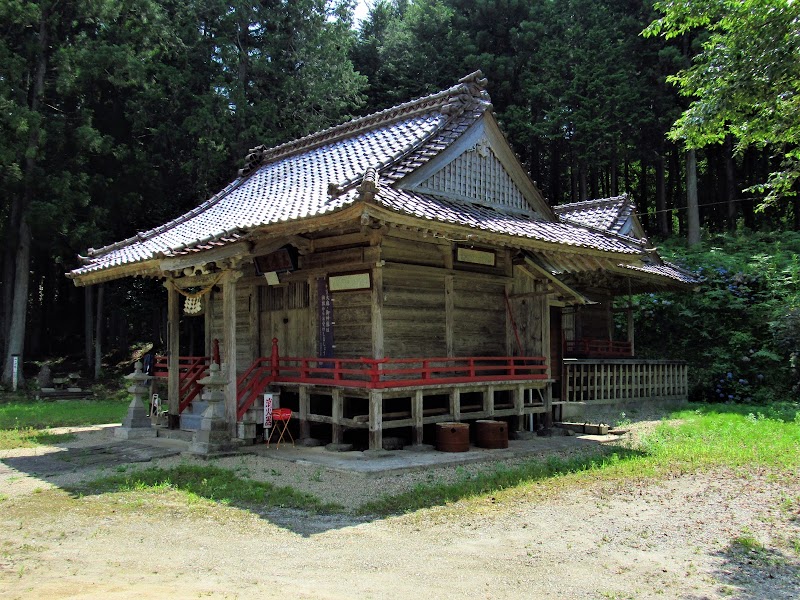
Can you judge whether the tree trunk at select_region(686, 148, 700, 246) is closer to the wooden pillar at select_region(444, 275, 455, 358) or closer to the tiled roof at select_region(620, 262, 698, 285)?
the tiled roof at select_region(620, 262, 698, 285)

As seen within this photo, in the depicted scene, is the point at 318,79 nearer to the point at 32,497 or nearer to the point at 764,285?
the point at 764,285

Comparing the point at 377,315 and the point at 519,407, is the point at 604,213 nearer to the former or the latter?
the point at 519,407

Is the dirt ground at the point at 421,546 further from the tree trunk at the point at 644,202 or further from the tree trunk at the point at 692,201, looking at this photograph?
the tree trunk at the point at 644,202

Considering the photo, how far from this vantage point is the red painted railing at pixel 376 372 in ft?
38.2

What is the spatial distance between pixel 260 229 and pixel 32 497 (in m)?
5.16

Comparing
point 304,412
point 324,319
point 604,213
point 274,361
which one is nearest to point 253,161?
point 324,319

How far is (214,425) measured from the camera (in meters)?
11.9

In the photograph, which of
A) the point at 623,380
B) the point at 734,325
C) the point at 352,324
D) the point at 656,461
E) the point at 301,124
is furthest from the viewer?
the point at 301,124

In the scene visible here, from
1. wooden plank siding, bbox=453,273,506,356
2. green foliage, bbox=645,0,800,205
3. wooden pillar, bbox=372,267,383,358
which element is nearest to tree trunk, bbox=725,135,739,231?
wooden plank siding, bbox=453,273,506,356

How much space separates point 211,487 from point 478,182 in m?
8.48

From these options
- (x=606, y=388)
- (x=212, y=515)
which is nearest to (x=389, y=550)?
(x=212, y=515)

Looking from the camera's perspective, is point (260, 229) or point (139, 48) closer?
point (260, 229)

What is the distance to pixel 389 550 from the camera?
6.50 m

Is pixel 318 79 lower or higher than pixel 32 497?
higher
